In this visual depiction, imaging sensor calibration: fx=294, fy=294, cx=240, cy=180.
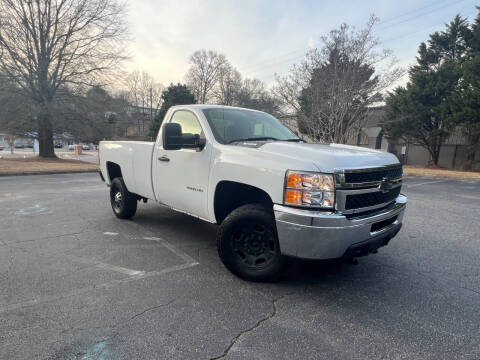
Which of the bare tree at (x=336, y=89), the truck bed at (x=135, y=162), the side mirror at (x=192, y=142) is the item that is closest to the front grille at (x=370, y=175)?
the side mirror at (x=192, y=142)

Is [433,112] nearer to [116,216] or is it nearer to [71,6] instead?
[116,216]

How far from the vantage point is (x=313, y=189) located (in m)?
2.54

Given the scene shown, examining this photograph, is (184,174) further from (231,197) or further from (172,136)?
(231,197)

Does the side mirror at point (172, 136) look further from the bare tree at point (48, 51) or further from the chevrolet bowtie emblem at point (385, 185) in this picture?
the bare tree at point (48, 51)

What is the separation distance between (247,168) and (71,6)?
23.7 meters

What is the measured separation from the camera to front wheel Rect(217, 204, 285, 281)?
9.57 ft

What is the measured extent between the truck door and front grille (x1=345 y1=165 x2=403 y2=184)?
1577 millimetres

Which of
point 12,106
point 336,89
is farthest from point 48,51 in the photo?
point 336,89

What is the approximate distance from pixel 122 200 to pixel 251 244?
10.5 ft

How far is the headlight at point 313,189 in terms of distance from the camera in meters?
2.54

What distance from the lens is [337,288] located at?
10.1 feet

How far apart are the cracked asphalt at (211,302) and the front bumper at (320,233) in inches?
20.6

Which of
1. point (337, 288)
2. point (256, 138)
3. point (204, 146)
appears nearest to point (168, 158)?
point (204, 146)

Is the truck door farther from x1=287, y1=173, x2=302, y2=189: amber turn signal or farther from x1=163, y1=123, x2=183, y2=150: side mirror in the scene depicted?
x1=287, y1=173, x2=302, y2=189: amber turn signal
